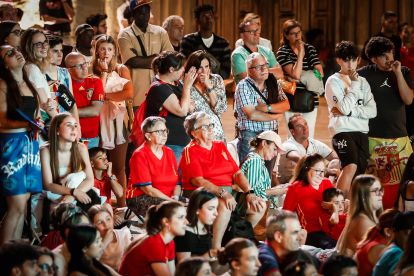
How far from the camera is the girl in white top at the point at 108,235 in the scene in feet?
13.1

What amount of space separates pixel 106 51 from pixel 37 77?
3.68ft

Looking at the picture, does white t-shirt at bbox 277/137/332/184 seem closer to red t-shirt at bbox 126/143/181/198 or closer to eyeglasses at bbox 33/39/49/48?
red t-shirt at bbox 126/143/181/198

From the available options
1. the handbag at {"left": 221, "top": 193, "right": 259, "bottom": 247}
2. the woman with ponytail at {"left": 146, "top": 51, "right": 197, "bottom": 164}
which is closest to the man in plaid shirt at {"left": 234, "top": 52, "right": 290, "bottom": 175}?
the woman with ponytail at {"left": 146, "top": 51, "right": 197, "bottom": 164}

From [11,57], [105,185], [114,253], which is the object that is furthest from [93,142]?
[114,253]

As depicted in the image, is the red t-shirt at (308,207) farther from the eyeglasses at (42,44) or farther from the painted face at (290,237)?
the eyeglasses at (42,44)

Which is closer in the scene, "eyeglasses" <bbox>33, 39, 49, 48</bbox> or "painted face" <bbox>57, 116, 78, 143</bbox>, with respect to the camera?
"painted face" <bbox>57, 116, 78, 143</bbox>

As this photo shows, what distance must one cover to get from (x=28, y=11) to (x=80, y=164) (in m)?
5.54

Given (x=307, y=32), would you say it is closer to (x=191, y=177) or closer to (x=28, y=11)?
(x=28, y=11)

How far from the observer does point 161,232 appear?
11.8ft

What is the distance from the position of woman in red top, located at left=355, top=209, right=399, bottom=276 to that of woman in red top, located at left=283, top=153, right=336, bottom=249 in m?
0.96

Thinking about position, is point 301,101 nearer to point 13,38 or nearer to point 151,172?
point 151,172

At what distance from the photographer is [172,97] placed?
4.98 metres

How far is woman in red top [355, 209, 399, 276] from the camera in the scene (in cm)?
A: 350

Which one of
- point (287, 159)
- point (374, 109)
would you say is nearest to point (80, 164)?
point (287, 159)
